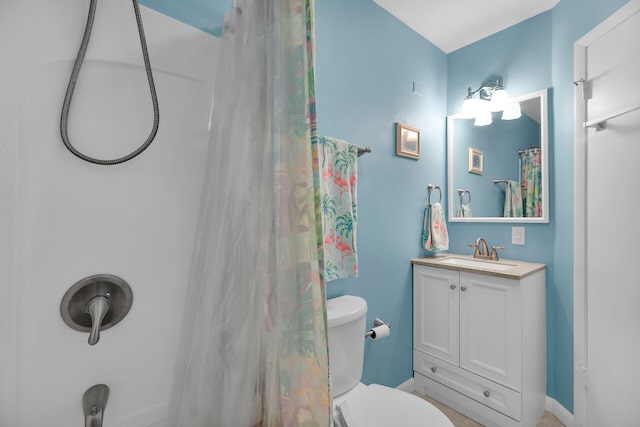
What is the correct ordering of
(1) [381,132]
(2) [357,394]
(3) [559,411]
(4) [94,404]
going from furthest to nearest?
1. (1) [381,132]
2. (3) [559,411]
3. (2) [357,394]
4. (4) [94,404]

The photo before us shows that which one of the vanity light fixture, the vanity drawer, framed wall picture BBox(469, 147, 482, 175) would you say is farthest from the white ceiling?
the vanity drawer

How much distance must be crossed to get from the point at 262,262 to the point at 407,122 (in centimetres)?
164

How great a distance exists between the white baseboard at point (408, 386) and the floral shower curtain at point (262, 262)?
4.80ft

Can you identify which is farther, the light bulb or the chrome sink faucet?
the light bulb

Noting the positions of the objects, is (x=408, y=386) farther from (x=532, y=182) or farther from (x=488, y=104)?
(x=488, y=104)

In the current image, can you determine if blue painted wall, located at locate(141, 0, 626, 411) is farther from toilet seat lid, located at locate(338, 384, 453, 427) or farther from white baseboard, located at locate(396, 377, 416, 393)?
toilet seat lid, located at locate(338, 384, 453, 427)

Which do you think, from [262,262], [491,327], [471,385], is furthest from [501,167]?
[262,262]

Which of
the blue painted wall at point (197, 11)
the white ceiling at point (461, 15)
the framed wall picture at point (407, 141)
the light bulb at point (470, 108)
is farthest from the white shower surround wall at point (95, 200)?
the light bulb at point (470, 108)

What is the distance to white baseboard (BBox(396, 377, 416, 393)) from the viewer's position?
188cm

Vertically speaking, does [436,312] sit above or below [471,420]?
above

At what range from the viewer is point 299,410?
657 millimetres

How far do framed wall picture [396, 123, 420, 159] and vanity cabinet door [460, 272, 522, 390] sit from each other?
0.86 meters

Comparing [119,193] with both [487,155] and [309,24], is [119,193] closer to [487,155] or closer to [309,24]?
[309,24]

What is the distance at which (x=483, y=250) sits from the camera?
200 cm
